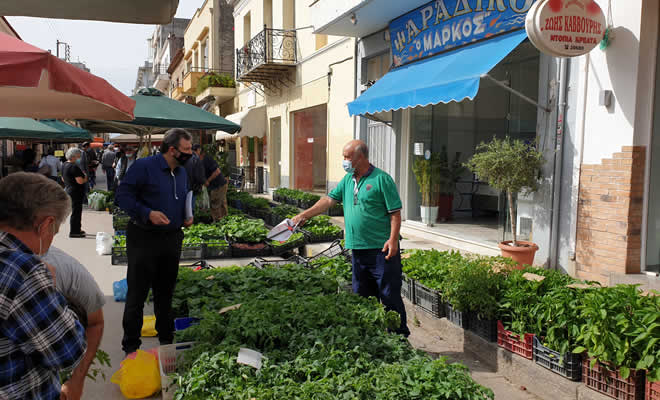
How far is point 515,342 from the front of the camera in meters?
4.30

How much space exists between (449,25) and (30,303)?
8.89 m

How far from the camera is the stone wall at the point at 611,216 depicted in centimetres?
590

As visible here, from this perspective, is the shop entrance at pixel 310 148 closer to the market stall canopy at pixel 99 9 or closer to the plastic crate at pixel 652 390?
A: the market stall canopy at pixel 99 9

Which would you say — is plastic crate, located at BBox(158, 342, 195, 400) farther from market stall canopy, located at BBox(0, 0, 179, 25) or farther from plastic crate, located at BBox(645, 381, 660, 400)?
plastic crate, located at BBox(645, 381, 660, 400)

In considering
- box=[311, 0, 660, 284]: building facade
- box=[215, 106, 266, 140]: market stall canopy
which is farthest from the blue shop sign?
box=[215, 106, 266, 140]: market stall canopy

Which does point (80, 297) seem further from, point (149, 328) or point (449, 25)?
point (449, 25)

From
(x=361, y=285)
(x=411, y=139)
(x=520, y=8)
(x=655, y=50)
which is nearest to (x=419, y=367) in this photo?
(x=361, y=285)

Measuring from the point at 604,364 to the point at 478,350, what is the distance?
137cm

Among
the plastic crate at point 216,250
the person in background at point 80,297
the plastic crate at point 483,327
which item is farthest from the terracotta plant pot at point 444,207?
the person in background at point 80,297

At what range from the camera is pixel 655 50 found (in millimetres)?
5840

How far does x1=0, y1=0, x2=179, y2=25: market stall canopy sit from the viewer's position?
14.3 ft

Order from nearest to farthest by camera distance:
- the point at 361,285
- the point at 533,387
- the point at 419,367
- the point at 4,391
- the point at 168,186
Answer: the point at 4,391, the point at 419,367, the point at 533,387, the point at 168,186, the point at 361,285

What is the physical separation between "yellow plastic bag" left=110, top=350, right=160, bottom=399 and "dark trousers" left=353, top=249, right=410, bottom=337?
6.44ft

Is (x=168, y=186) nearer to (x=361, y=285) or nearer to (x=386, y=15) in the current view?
(x=361, y=285)
